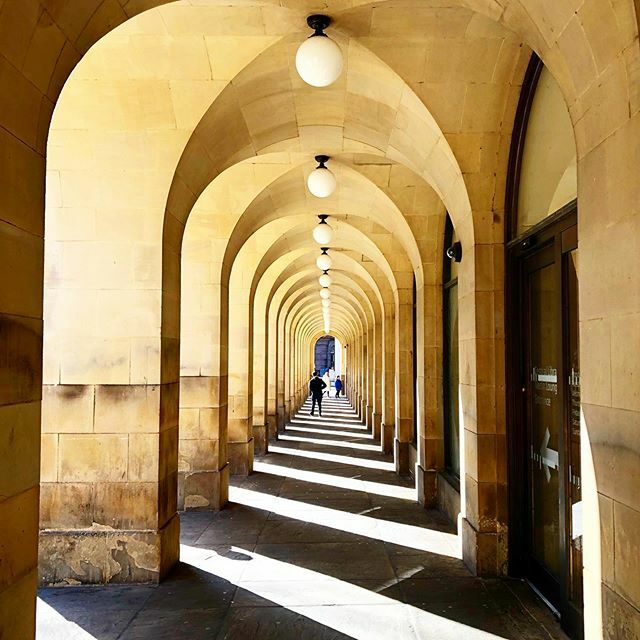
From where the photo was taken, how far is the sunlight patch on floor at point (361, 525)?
6.28 meters

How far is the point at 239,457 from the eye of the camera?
402 inches

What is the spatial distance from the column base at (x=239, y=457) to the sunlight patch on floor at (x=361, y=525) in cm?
139

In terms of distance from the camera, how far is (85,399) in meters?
5.12

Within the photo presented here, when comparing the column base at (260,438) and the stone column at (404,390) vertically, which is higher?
the stone column at (404,390)

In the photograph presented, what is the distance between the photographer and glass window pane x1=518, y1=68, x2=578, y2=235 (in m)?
4.26

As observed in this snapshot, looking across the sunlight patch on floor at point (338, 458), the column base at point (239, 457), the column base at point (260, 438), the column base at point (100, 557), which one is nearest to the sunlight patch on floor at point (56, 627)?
the column base at point (100, 557)

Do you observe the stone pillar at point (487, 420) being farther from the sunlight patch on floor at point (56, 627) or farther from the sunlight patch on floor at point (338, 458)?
the sunlight patch on floor at point (338, 458)

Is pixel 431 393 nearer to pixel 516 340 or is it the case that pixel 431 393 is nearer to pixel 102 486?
pixel 516 340

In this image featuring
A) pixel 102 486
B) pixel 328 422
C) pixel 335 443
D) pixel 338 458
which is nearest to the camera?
pixel 102 486

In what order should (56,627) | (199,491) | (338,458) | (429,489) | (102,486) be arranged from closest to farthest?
1. (56,627)
2. (102,486)
3. (199,491)
4. (429,489)
5. (338,458)

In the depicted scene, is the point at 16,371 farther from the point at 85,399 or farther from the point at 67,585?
the point at 67,585

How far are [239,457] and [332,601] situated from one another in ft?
18.8

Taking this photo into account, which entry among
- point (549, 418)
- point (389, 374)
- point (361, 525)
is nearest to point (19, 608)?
point (549, 418)

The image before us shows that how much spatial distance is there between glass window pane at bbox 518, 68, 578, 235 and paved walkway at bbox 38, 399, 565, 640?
3.02 metres
